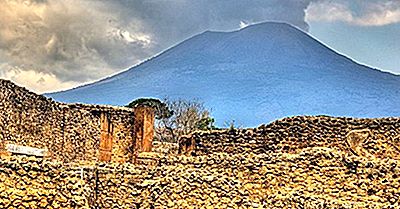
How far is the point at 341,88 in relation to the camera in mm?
121625

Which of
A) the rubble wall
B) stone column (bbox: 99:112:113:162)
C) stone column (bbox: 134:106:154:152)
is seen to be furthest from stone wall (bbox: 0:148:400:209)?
stone column (bbox: 134:106:154:152)

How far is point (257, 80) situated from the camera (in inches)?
5108

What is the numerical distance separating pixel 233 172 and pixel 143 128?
13627 millimetres

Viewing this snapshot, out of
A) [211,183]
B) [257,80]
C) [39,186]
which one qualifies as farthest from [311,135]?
[257,80]

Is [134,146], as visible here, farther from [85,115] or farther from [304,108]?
[304,108]

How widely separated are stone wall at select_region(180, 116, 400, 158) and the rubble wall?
184 inches

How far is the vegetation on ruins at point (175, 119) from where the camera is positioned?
38.2m

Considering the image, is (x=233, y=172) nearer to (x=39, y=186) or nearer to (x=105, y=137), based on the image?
(x=39, y=186)

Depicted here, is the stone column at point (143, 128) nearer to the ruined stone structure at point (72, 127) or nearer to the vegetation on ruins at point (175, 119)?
the ruined stone structure at point (72, 127)

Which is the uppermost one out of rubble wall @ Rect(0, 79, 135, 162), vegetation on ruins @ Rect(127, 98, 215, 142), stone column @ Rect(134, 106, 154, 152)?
vegetation on ruins @ Rect(127, 98, 215, 142)

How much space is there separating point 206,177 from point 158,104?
3509 centimetres

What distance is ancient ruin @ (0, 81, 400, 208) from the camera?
630 cm

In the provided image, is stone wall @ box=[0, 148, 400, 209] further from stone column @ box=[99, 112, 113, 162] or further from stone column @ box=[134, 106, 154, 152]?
stone column @ box=[134, 106, 154, 152]

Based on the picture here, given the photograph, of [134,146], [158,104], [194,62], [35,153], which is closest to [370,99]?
[194,62]
